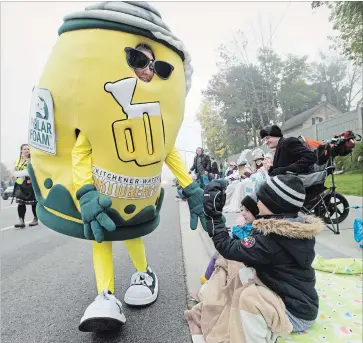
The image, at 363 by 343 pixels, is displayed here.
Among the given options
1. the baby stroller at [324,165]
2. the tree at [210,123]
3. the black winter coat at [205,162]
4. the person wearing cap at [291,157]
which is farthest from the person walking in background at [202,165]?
the person wearing cap at [291,157]

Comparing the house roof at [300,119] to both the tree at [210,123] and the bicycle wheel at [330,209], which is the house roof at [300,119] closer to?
the tree at [210,123]

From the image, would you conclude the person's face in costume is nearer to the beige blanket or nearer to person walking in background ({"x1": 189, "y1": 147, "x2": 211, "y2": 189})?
the beige blanket

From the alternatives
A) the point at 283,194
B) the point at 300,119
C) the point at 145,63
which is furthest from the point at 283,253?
the point at 300,119

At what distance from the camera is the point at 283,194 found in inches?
69.2

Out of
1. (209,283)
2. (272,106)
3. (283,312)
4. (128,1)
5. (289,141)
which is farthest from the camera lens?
(272,106)

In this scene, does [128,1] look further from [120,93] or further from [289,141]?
[289,141]

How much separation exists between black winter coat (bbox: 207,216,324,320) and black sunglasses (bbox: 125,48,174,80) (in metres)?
0.88

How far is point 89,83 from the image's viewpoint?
1695mm

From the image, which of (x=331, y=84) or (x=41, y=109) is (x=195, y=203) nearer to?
(x=41, y=109)

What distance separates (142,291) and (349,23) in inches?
552

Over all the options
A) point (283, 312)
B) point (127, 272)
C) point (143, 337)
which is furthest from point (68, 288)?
point (283, 312)

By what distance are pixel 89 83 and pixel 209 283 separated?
61.9 inches

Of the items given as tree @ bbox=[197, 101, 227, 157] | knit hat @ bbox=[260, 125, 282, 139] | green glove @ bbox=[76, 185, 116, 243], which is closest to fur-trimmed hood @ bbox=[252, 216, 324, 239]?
green glove @ bbox=[76, 185, 116, 243]

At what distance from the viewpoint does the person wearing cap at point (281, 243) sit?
1.72 m
